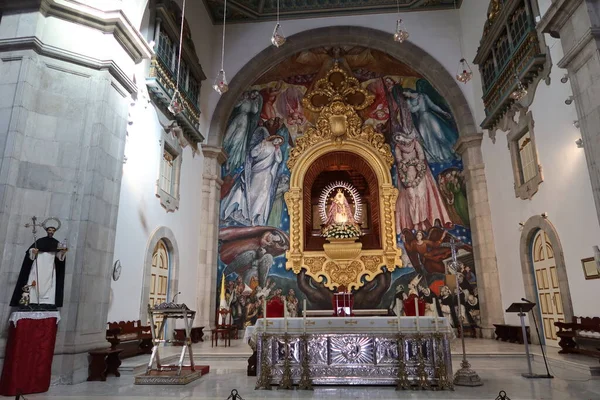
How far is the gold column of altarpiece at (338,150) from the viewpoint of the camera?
12.5m

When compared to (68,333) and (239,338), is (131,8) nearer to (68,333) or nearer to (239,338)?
(68,333)

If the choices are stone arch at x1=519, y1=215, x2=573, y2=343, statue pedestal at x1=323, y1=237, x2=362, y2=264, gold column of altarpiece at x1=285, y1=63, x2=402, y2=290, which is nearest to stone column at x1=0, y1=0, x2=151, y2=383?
gold column of altarpiece at x1=285, y1=63, x2=402, y2=290

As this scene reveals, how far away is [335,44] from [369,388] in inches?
435

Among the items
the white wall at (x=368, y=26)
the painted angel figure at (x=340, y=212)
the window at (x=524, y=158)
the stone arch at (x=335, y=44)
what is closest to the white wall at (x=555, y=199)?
the window at (x=524, y=158)

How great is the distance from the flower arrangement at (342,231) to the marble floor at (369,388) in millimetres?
5358

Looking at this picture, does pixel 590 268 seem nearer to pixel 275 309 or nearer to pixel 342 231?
pixel 275 309

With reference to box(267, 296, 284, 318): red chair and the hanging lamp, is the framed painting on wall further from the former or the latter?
the hanging lamp

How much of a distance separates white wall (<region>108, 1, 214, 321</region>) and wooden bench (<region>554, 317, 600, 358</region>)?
317 inches

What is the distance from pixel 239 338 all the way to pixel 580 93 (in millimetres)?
10152

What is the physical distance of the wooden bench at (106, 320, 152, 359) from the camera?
23.7 ft

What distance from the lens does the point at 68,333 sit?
20.1 ft

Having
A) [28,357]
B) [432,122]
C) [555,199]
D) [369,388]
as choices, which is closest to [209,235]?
[28,357]

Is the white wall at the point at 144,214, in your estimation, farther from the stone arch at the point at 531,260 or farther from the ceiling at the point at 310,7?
the stone arch at the point at 531,260

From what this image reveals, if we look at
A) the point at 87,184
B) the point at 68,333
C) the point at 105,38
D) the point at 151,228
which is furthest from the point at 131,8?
the point at 68,333
